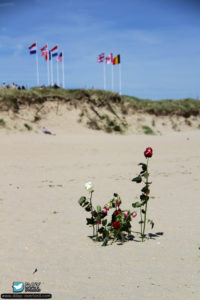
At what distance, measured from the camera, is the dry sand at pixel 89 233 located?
3885 mm

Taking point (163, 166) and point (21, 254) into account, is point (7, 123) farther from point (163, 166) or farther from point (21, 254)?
point (21, 254)

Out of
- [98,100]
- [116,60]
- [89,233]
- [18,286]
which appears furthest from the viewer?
[116,60]

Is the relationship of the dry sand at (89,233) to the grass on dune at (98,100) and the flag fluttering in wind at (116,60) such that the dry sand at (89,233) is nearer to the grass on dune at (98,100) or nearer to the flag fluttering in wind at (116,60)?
the grass on dune at (98,100)

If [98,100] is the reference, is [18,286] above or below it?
below

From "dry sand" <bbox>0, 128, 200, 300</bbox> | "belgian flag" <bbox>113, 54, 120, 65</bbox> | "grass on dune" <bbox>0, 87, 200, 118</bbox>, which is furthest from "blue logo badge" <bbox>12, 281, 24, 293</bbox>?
"belgian flag" <bbox>113, 54, 120, 65</bbox>

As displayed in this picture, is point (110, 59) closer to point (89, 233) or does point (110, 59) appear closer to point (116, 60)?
point (116, 60)

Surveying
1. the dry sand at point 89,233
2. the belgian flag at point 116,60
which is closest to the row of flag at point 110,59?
the belgian flag at point 116,60

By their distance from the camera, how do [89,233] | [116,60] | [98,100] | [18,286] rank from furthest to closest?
[116,60] → [98,100] → [89,233] → [18,286]

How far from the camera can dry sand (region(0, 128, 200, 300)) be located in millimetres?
3885

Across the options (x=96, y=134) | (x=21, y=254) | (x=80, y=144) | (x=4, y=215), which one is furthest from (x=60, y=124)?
(x=21, y=254)

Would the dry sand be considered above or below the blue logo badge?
above

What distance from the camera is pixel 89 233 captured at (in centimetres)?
573

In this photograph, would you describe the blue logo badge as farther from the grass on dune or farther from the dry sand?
the grass on dune

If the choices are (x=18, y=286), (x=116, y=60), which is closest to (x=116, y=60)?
(x=116, y=60)
